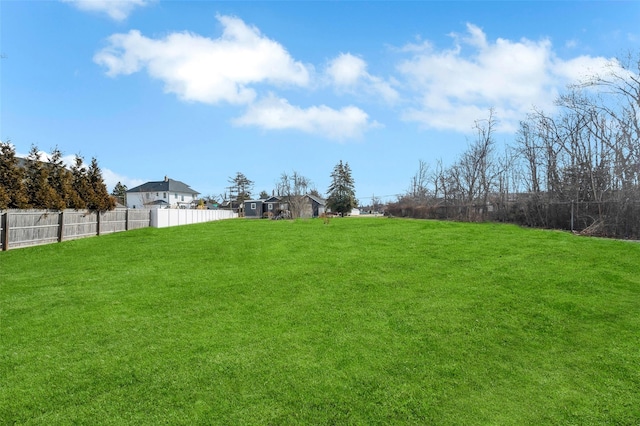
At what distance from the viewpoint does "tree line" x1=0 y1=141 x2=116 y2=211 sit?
501 inches

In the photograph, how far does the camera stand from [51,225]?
524 inches

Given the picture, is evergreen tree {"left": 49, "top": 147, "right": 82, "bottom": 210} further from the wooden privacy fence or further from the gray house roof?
the gray house roof

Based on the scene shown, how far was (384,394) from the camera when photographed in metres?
3.14

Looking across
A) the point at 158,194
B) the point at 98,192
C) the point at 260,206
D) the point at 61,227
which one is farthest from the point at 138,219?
the point at 158,194

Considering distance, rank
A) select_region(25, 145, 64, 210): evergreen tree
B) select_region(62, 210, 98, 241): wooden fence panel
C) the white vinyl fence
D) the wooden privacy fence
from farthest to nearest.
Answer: the white vinyl fence
select_region(62, 210, 98, 241): wooden fence panel
select_region(25, 145, 64, 210): evergreen tree
the wooden privacy fence

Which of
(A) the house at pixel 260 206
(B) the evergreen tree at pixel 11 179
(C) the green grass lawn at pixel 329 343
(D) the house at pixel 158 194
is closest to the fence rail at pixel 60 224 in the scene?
(B) the evergreen tree at pixel 11 179

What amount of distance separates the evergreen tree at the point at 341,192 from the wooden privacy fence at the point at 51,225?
111ft

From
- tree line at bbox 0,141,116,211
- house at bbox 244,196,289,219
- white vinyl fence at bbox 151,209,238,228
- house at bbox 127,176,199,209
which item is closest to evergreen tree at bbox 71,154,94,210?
tree line at bbox 0,141,116,211

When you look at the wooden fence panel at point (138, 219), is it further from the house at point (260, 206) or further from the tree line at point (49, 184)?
the house at point (260, 206)

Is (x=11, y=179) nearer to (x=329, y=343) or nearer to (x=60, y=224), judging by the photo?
(x=60, y=224)

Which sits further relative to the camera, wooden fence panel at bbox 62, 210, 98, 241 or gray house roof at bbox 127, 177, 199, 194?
gray house roof at bbox 127, 177, 199, 194

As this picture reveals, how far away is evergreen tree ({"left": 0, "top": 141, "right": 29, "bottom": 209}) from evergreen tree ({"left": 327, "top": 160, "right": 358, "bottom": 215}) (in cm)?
3914

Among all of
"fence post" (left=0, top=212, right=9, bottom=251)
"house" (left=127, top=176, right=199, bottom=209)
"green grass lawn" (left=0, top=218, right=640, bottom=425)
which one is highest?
"house" (left=127, top=176, right=199, bottom=209)

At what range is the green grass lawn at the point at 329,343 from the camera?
9.79ft
